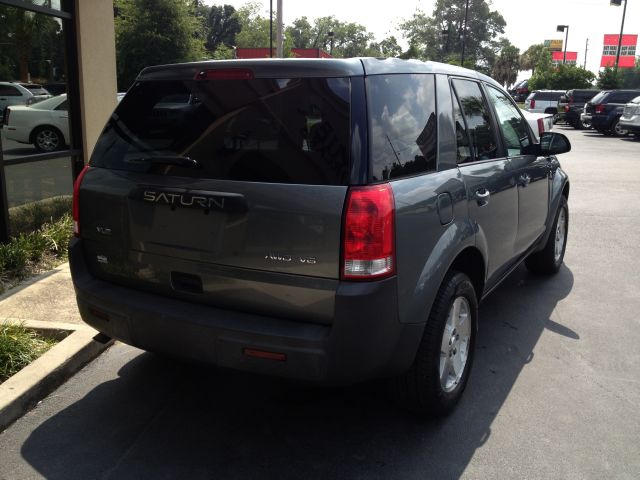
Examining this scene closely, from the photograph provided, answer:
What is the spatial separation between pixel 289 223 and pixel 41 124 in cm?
506

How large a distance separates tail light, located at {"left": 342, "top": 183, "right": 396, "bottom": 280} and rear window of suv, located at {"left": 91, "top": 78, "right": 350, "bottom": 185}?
12cm

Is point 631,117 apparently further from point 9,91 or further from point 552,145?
point 9,91

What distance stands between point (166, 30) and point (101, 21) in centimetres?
2775

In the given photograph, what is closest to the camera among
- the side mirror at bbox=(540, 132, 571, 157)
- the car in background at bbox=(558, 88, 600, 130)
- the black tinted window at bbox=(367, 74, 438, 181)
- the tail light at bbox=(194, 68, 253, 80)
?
the black tinted window at bbox=(367, 74, 438, 181)

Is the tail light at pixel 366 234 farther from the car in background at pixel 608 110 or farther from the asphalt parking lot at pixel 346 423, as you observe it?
the car in background at pixel 608 110

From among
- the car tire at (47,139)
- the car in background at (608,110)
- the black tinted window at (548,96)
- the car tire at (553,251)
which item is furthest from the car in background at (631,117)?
the car tire at (47,139)

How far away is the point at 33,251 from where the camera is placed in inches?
226

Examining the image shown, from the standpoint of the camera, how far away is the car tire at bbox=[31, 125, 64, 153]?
6415 mm

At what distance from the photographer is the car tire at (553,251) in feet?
18.6

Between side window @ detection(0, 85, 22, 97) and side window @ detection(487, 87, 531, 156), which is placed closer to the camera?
side window @ detection(487, 87, 531, 156)

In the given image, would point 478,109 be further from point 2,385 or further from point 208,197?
point 2,385

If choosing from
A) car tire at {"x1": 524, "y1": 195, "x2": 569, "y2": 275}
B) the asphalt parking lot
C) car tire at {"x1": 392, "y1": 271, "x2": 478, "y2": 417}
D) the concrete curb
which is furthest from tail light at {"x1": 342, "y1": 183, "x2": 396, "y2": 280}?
car tire at {"x1": 524, "y1": 195, "x2": 569, "y2": 275}

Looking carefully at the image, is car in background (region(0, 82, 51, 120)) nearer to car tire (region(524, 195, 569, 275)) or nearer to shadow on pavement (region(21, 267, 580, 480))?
shadow on pavement (region(21, 267, 580, 480))

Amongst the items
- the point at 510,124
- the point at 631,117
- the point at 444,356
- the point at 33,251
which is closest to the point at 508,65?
the point at 631,117
